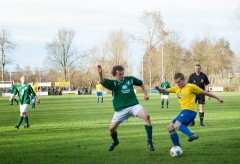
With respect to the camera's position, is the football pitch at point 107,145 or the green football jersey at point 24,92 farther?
the green football jersey at point 24,92

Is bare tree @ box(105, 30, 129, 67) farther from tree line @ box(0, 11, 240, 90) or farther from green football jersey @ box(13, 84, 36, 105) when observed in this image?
green football jersey @ box(13, 84, 36, 105)

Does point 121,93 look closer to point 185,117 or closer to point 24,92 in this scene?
point 185,117

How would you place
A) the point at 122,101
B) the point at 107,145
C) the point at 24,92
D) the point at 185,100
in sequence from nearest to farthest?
1. the point at 185,100
2. the point at 122,101
3. the point at 107,145
4. the point at 24,92

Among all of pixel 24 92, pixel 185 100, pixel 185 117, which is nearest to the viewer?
pixel 185 117

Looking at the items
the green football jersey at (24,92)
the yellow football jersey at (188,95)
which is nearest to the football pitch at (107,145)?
the yellow football jersey at (188,95)

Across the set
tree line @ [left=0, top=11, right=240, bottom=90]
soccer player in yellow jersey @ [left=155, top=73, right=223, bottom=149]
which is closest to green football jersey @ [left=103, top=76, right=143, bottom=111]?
soccer player in yellow jersey @ [left=155, top=73, right=223, bottom=149]

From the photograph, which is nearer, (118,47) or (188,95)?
(188,95)

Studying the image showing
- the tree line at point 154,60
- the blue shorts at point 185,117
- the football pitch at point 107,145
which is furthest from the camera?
the tree line at point 154,60

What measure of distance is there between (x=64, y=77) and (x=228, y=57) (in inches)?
1332

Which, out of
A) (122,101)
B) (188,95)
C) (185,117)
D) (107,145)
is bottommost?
(107,145)

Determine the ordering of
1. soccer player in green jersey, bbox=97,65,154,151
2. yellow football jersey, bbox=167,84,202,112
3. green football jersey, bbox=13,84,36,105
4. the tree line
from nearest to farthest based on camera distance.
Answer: yellow football jersey, bbox=167,84,202,112, soccer player in green jersey, bbox=97,65,154,151, green football jersey, bbox=13,84,36,105, the tree line

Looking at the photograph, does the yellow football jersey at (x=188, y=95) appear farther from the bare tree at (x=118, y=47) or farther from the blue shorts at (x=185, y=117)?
the bare tree at (x=118, y=47)

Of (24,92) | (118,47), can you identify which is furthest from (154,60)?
(24,92)

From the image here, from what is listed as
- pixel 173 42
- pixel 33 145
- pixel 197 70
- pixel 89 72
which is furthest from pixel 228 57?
pixel 33 145
